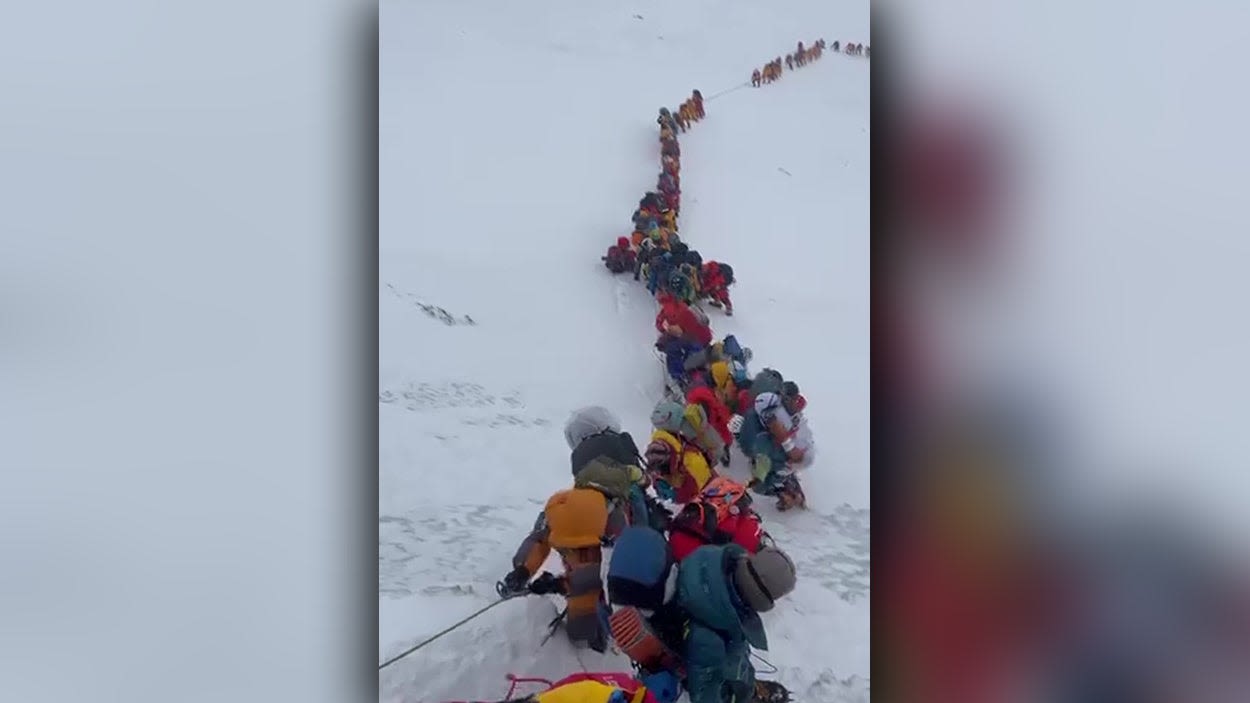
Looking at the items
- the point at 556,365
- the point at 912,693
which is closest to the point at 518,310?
the point at 556,365

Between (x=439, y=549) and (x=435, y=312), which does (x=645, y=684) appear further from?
(x=435, y=312)

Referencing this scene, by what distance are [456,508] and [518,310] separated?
0.27 m

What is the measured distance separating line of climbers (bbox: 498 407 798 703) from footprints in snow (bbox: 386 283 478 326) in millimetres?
192

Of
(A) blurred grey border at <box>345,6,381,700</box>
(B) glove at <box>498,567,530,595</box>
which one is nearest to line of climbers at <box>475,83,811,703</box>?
(B) glove at <box>498,567,530,595</box>

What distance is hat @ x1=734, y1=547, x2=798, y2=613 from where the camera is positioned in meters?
1.19

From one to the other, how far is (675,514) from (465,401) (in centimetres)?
32

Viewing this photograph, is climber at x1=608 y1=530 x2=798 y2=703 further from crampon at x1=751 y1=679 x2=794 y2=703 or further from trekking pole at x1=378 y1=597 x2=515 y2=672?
trekking pole at x1=378 y1=597 x2=515 y2=672

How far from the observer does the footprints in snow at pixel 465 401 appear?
1.19 metres

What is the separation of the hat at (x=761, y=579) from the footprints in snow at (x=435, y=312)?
1.56 ft

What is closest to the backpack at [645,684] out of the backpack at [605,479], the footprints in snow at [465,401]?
the backpack at [605,479]

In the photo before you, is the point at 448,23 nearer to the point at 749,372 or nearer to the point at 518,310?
the point at 518,310

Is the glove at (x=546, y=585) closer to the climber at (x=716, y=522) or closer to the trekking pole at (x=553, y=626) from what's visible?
the trekking pole at (x=553, y=626)

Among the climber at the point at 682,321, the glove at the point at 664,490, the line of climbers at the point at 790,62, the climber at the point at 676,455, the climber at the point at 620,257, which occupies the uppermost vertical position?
the line of climbers at the point at 790,62

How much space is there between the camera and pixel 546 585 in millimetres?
1205
